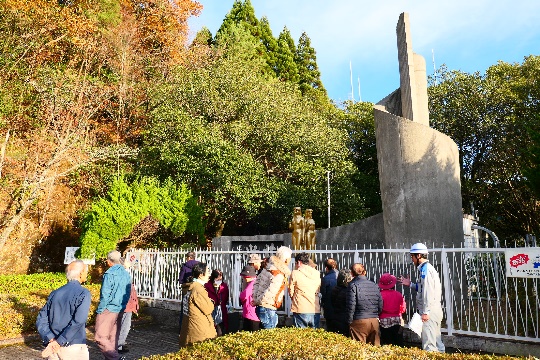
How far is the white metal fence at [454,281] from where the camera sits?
19.4ft

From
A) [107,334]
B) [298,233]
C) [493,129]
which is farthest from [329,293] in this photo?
[493,129]

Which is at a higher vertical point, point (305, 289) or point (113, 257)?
point (113, 257)

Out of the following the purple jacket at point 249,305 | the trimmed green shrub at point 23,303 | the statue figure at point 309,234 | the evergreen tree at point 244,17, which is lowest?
the trimmed green shrub at point 23,303

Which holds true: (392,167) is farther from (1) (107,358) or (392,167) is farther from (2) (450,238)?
(1) (107,358)

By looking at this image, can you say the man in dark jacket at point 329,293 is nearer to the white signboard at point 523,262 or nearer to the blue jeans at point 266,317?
the blue jeans at point 266,317

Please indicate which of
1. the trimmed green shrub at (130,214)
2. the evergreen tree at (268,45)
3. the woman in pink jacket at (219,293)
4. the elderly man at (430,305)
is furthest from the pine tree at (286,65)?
the elderly man at (430,305)

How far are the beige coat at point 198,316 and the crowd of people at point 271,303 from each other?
10 mm

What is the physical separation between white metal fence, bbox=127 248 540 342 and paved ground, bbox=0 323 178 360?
121 cm

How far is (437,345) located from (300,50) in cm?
3256

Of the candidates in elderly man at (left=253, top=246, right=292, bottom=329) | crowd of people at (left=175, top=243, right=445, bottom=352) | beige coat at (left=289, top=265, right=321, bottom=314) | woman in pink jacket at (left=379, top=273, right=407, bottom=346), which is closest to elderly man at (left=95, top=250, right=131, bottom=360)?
crowd of people at (left=175, top=243, right=445, bottom=352)

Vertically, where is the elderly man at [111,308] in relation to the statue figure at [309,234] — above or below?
below

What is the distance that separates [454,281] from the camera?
7555 mm

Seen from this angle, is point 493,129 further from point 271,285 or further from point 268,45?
point 271,285

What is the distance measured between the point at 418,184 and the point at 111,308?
593 cm
